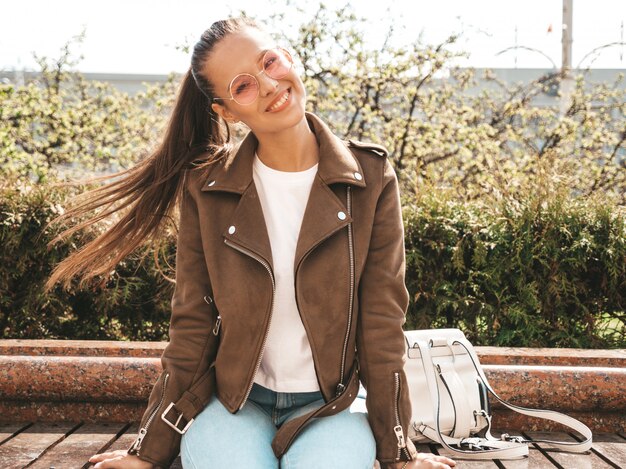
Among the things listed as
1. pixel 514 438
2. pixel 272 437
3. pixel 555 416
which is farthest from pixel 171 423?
pixel 555 416

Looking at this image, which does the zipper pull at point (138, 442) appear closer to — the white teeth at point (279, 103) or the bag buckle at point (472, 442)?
the white teeth at point (279, 103)

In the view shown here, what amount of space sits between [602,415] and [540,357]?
42 centimetres

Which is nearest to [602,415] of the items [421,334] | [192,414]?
[421,334]

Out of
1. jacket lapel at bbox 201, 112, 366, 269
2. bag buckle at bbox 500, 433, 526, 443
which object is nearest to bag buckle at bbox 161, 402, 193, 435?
jacket lapel at bbox 201, 112, 366, 269

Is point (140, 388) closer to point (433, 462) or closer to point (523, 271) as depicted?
point (433, 462)

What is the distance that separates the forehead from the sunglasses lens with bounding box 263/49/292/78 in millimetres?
30

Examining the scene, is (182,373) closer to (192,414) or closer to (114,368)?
(192,414)

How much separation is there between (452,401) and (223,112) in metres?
1.59

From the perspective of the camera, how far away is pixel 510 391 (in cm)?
355

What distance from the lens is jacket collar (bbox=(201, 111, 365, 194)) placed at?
256 cm

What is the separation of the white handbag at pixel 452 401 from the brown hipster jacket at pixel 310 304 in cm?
62

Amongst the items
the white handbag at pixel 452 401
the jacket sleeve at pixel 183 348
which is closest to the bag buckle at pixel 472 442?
the white handbag at pixel 452 401

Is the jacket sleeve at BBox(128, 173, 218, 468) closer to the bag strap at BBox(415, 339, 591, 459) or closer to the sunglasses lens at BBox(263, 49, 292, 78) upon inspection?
the sunglasses lens at BBox(263, 49, 292, 78)

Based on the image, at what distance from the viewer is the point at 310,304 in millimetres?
2471
